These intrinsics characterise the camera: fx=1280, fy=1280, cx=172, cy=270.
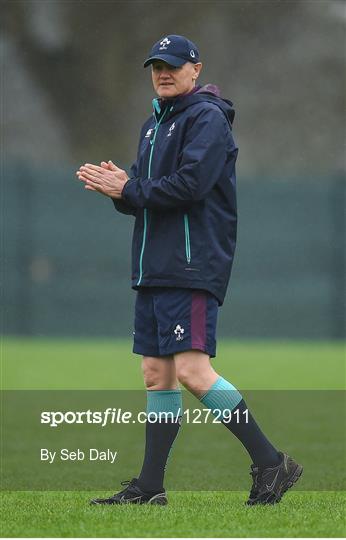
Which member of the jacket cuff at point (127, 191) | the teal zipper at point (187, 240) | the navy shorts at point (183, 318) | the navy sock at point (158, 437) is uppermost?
the jacket cuff at point (127, 191)

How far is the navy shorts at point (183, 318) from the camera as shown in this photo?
4.62 meters

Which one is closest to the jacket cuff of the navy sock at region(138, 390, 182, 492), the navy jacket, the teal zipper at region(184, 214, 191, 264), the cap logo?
the navy jacket

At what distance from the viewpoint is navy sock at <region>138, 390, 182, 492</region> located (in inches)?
189

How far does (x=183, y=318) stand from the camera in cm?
462

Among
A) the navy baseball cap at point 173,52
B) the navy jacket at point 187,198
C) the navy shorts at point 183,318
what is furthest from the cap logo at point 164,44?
the navy shorts at point 183,318

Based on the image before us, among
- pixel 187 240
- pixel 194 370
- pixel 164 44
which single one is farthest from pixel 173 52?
pixel 194 370

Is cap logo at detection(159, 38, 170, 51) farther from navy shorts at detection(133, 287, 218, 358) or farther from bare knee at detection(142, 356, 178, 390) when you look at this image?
bare knee at detection(142, 356, 178, 390)

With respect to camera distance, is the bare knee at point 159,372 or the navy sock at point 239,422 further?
the bare knee at point 159,372

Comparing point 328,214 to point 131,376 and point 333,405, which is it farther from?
point 333,405

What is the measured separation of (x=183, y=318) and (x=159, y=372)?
298 millimetres

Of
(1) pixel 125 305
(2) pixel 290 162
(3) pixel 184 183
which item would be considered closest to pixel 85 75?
(2) pixel 290 162

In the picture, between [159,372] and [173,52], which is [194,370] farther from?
[173,52]

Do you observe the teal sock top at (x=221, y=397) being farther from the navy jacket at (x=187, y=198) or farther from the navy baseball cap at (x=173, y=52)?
the navy baseball cap at (x=173, y=52)

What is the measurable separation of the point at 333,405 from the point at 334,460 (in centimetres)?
240
